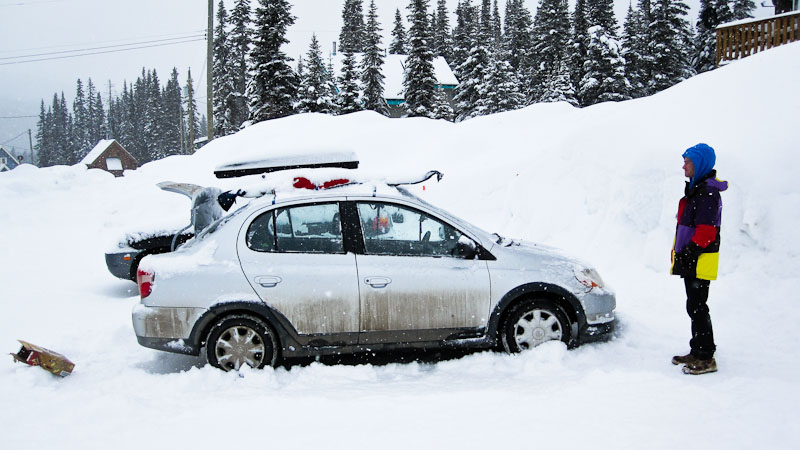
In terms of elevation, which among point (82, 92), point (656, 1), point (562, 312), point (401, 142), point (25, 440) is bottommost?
point (25, 440)

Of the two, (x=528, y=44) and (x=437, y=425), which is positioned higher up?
(x=528, y=44)

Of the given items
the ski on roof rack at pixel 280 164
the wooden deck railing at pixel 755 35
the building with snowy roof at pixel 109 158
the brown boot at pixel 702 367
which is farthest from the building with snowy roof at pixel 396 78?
the brown boot at pixel 702 367

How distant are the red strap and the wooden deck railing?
1265 centimetres

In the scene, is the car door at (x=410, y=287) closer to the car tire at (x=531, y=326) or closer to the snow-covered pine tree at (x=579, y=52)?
the car tire at (x=531, y=326)

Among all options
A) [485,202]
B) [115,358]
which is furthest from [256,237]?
[485,202]

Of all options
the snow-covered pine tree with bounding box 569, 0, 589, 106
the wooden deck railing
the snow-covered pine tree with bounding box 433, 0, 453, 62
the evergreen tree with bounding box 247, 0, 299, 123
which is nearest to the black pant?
the wooden deck railing

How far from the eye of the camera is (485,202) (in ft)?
37.5

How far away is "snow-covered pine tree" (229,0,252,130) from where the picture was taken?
153 feet

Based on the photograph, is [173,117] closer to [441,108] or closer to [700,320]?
[441,108]

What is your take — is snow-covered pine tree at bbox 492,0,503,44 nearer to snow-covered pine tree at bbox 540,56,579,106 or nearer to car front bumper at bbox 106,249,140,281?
snow-covered pine tree at bbox 540,56,579,106

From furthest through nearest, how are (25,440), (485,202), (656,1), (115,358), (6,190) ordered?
(656,1), (6,190), (485,202), (115,358), (25,440)

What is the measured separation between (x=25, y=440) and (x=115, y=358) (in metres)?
1.63

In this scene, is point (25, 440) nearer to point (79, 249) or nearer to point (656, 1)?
point (79, 249)

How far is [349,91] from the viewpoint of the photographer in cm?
3934
